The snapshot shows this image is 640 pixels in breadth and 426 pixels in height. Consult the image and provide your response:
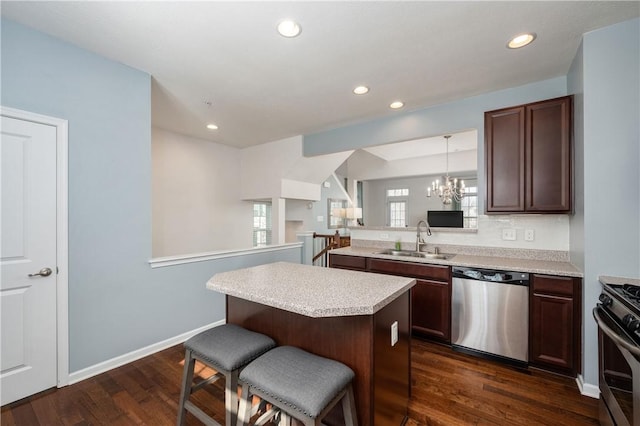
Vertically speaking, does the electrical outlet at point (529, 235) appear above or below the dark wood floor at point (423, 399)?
above

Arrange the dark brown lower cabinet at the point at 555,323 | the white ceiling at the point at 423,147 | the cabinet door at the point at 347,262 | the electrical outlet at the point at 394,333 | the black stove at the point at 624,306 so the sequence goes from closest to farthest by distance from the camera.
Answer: the black stove at the point at 624,306 → the electrical outlet at the point at 394,333 → the dark brown lower cabinet at the point at 555,323 → the cabinet door at the point at 347,262 → the white ceiling at the point at 423,147

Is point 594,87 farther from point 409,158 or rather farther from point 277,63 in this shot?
point 409,158

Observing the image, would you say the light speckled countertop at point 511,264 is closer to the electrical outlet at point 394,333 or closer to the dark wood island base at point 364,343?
the dark wood island base at point 364,343

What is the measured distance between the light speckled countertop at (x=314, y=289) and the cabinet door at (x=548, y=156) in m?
1.77

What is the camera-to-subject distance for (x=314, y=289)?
1.62 meters

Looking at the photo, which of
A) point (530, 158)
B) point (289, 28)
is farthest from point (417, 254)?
point (289, 28)

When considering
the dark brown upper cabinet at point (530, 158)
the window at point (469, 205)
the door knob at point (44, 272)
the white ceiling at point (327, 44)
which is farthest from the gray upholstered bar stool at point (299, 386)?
the window at point (469, 205)

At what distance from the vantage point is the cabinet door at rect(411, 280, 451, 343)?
9.23 feet

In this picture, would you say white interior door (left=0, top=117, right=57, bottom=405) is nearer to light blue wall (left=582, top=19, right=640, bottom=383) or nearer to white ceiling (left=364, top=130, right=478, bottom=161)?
light blue wall (left=582, top=19, right=640, bottom=383)

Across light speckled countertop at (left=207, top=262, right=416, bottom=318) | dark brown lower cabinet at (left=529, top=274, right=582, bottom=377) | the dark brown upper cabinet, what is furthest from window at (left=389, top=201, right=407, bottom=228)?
light speckled countertop at (left=207, top=262, right=416, bottom=318)

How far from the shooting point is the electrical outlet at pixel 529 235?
9.30 feet

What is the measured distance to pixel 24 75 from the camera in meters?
2.04

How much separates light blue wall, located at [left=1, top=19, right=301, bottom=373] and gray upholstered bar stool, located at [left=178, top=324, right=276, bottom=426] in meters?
1.35

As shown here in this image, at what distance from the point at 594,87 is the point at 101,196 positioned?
4.16 m
